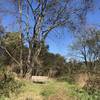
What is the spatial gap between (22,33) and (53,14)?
9.27 ft

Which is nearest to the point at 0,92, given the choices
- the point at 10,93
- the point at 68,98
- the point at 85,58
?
the point at 10,93

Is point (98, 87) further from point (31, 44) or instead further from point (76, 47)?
point (76, 47)

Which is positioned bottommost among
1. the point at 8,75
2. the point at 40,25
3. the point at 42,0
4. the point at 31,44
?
the point at 8,75

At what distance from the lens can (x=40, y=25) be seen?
72.3 feet

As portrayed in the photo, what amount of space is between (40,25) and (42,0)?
193 centimetres

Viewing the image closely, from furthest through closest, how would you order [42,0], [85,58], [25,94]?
[85,58] < [42,0] < [25,94]

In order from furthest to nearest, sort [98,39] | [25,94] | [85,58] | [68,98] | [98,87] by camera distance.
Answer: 1. [85,58]
2. [98,39]
3. [98,87]
4. [25,94]
5. [68,98]

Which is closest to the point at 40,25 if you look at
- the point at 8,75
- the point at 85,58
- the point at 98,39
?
the point at 8,75

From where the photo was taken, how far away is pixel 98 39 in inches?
1779

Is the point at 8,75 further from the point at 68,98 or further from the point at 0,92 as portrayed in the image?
the point at 68,98

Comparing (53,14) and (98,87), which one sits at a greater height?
(53,14)

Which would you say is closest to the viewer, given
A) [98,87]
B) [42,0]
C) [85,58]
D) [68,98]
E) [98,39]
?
[68,98]

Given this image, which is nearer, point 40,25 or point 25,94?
point 25,94

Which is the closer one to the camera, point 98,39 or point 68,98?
point 68,98
